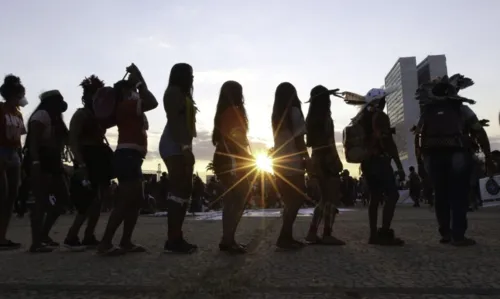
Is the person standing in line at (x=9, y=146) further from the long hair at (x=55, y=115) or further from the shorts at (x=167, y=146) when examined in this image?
the shorts at (x=167, y=146)

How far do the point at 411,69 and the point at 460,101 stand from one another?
13732 cm

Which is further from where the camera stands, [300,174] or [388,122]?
[388,122]

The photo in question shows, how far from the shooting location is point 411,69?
133 m

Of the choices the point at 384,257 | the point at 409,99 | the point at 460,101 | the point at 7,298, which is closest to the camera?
the point at 7,298

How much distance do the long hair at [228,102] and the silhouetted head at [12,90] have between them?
248 centimetres

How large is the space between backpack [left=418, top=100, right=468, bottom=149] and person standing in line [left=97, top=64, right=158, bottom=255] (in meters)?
2.95

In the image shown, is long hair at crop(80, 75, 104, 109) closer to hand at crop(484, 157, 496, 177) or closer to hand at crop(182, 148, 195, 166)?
hand at crop(182, 148, 195, 166)

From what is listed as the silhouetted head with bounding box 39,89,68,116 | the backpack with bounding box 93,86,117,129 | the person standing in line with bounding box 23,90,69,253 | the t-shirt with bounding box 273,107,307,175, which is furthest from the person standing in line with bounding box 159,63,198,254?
the silhouetted head with bounding box 39,89,68,116

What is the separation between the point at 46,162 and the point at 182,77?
5.60ft

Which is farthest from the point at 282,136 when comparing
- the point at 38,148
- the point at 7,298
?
the point at 7,298

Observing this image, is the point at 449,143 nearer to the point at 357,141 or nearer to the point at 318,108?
the point at 357,141

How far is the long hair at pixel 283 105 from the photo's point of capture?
485 centimetres

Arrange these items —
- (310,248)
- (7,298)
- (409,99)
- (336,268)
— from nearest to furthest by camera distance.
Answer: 1. (7,298)
2. (336,268)
3. (310,248)
4. (409,99)

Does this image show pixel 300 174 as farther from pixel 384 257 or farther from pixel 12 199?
pixel 12 199
